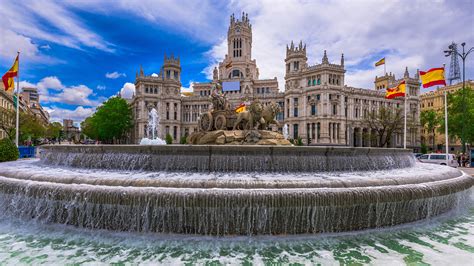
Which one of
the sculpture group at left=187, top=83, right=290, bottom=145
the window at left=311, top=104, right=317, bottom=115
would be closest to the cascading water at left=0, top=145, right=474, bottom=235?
the sculpture group at left=187, top=83, right=290, bottom=145

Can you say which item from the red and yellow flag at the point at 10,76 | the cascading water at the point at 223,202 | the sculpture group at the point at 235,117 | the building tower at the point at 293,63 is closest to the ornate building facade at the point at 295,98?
the building tower at the point at 293,63

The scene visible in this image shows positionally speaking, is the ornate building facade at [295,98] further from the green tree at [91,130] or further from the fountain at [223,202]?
the fountain at [223,202]

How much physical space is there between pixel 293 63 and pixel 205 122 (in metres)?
71.9

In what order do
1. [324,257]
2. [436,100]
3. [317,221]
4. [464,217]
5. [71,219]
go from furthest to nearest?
[436,100] < [464,217] < [71,219] < [317,221] < [324,257]

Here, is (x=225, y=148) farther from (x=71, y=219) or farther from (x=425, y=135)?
(x=425, y=135)

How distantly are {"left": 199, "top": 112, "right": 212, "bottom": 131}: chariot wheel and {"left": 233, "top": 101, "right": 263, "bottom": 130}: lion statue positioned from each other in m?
1.99

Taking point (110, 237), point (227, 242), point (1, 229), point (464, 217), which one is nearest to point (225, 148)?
point (227, 242)

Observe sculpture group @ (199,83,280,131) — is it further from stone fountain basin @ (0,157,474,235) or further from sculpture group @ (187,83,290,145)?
stone fountain basin @ (0,157,474,235)

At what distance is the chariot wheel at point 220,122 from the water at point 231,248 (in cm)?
1002

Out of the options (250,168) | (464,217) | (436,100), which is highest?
(436,100)

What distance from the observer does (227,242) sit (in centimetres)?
700

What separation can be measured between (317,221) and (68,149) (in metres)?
11.7

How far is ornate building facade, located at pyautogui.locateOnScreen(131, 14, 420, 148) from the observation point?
74.1 metres

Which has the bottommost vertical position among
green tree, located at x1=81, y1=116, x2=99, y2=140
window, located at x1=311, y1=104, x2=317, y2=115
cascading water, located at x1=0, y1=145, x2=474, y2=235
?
cascading water, located at x1=0, y1=145, x2=474, y2=235
